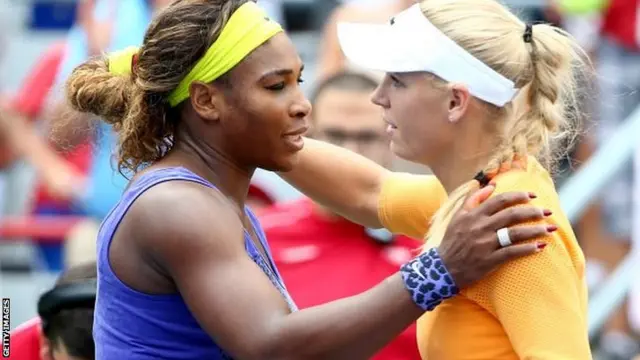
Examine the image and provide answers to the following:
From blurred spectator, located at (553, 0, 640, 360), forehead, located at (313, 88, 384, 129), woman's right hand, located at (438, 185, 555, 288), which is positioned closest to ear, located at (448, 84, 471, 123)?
woman's right hand, located at (438, 185, 555, 288)

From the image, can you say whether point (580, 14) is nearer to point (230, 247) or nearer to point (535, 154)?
point (535, 154)

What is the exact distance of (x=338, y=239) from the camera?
475 cm

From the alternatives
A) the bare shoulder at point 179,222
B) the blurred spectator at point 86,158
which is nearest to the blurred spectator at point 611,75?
the blurred spectator at point 86,158

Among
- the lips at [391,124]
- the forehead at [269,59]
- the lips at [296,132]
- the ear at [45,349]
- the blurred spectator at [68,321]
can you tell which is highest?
the forehead at [269,59]

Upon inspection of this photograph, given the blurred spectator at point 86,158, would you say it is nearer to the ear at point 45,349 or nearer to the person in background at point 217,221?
the ear at point 45,349

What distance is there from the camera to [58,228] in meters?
6.84

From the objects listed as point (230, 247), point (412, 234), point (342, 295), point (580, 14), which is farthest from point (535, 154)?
point (580, 14)

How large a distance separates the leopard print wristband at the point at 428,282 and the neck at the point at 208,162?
1.41ft

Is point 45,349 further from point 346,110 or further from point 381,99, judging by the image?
point 346,110

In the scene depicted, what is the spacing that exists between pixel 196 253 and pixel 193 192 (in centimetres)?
13

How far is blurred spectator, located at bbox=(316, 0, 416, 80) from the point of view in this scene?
240 inches

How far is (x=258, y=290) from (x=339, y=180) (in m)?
0.84

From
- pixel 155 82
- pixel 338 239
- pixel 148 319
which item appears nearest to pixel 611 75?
pixel 338 239

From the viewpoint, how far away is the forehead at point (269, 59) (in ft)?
10.0
